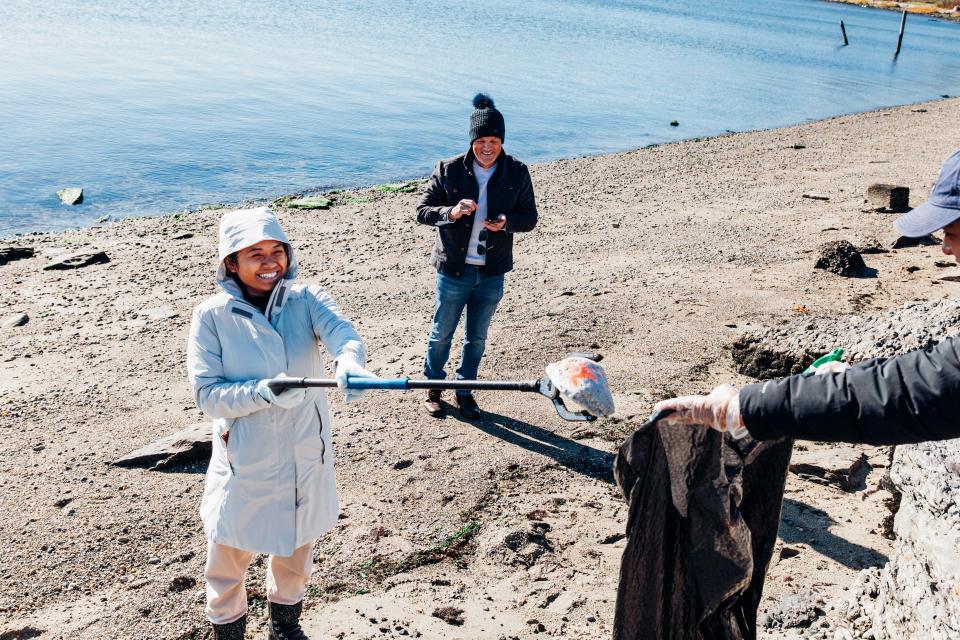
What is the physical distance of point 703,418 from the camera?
3062 millimetres

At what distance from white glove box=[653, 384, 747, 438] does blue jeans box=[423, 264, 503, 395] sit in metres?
3.44

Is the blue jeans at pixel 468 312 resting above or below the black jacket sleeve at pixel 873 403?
below

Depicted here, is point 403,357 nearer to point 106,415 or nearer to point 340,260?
Answer: point 106,415

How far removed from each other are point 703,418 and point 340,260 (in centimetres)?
935

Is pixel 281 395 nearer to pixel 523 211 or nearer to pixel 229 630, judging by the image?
pixel 229 630

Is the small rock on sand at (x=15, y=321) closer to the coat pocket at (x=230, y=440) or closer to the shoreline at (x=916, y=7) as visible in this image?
the coat pocket at (x=230, y=440)

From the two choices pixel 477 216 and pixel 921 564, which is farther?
pixel 477 216

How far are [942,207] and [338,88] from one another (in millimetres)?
29819

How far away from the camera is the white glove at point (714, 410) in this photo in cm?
293

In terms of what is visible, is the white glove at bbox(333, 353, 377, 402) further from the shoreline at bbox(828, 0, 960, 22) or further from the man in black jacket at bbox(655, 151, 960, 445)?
the shoreline at bbox(828, 0, 960, 22)

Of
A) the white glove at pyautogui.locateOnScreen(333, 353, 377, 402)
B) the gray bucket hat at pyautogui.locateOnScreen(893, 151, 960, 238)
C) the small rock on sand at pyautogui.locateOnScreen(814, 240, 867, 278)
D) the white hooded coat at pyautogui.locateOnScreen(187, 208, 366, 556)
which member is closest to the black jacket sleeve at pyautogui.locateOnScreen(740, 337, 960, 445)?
the gray bucket hat at pyautogui.locateOnScreen(893, 151, 960, 238)

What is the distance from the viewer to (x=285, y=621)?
13.5ft

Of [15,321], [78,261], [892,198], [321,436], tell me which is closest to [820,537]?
[321,436]

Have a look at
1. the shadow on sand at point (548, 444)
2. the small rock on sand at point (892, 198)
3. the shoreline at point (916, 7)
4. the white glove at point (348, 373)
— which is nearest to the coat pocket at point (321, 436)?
the white glove at point (348, 373)
